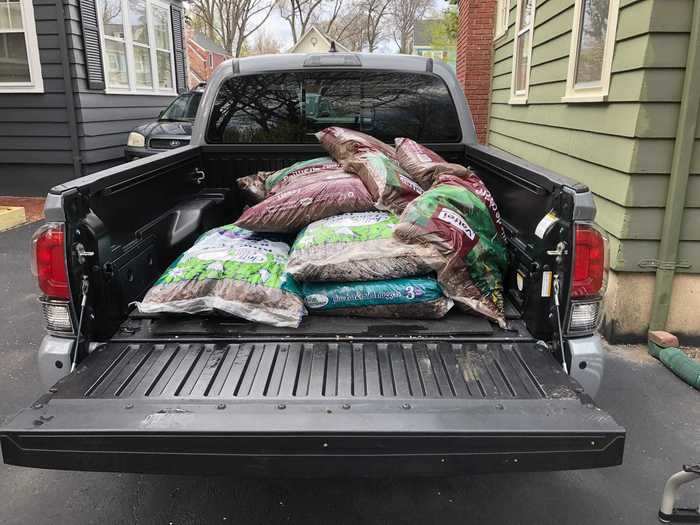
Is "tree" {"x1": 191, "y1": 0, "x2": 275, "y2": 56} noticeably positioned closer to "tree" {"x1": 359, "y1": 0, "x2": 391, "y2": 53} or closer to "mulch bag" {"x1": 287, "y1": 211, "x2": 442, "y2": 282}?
"tree" {"x1": 359, "y1": 0, "x2": 391, "y2": 53}

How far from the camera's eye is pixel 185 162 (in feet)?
11.7

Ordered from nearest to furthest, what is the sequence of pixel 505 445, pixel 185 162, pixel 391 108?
1. pixel 505 445
2. pixel 185 162
3. pixel 391 108

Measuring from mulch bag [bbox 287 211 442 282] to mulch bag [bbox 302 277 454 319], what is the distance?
0.04 meters

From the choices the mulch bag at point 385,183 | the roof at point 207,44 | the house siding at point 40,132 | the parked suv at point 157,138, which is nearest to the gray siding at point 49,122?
the house siding at point 40,132

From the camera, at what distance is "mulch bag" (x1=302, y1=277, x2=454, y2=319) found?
97.3 inches

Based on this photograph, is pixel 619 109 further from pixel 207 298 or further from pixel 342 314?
pixel 207 298

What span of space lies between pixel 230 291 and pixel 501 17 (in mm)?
8469

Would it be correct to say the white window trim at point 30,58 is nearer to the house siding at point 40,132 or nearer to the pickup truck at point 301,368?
the house siding at point 40,132

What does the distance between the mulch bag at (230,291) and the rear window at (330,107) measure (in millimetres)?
1533

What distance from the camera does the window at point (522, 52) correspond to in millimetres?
7156

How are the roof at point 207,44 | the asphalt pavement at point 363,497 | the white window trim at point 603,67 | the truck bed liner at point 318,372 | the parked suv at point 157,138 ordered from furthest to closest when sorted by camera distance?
the roof at point 207,44 < the parked suv at point 157,138 < the white window trim at point 603,67 < the asphalt pavement at point 363,497 < the truck bed liner at point 318,372

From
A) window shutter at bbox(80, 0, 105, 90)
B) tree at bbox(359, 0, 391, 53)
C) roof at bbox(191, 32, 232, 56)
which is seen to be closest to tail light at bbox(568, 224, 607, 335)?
window shutter at bbox(80, 0, 105, 90)

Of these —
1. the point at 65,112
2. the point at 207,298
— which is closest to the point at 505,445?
the point at 207,298

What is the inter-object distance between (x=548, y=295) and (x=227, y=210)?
2167 mm
